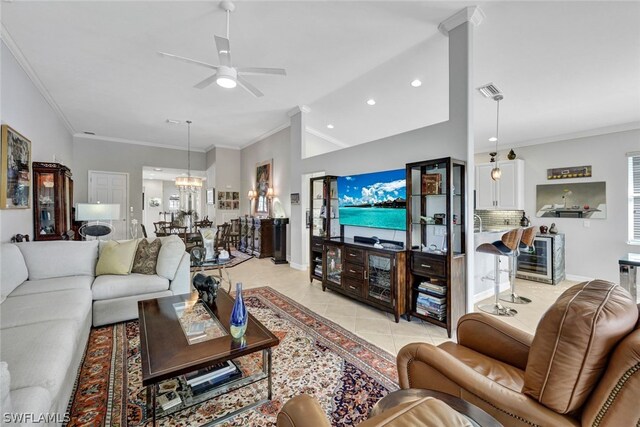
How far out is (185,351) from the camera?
5.43 ft

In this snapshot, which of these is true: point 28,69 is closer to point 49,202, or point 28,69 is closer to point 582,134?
point 49,202

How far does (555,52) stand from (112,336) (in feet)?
18.2

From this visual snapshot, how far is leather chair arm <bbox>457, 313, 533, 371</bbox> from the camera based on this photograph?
4.89 feet

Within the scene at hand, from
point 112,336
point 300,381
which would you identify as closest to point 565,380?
point 300,381

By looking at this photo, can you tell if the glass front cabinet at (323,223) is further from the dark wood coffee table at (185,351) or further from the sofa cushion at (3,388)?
the sofa cushion at (3,388)

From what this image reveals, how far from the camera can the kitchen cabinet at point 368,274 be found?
10.5 feet

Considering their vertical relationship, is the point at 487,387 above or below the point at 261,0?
below

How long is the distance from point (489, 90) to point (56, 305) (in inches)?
213

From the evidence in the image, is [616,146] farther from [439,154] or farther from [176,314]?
[176,314]

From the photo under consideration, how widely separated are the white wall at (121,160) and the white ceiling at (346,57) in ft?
6.93

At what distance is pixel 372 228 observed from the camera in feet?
13.6

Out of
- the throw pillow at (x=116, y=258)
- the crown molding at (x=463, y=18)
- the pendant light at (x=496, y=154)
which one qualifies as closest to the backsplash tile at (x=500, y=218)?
the pendant light at (x=496, y=154)

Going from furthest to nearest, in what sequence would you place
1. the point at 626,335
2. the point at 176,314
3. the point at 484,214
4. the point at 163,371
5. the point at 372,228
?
the point at 484,214 → the point at 372,228 → the point at 176,314 → the point at 163,371 → the point at 626,335

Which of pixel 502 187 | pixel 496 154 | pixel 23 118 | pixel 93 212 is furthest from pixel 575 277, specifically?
pixel 23 118
